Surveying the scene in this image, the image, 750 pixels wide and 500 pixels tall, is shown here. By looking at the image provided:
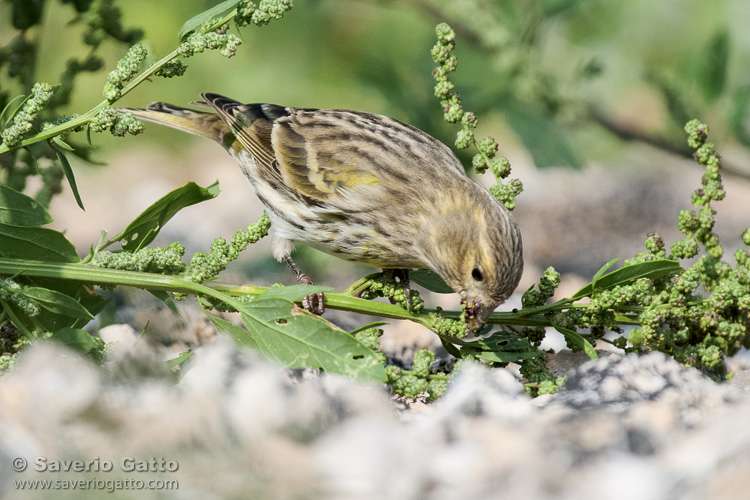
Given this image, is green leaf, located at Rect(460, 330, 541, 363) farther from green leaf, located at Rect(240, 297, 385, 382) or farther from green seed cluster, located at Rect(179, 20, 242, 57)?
green seed cluster, located at Rect(179, 20, 242, 57)

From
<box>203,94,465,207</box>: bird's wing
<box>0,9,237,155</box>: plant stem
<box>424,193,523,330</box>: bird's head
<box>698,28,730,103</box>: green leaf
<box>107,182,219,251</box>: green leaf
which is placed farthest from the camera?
<box>698,28,730,103</box>: green leaf

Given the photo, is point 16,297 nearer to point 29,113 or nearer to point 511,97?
point 29,113

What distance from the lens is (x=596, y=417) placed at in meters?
1.20

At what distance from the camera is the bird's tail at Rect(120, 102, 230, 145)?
9.82 ft

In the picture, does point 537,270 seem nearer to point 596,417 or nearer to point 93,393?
point 596,417

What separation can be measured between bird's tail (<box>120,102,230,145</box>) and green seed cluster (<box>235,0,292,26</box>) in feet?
4.40

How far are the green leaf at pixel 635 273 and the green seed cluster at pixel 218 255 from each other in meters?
0.69

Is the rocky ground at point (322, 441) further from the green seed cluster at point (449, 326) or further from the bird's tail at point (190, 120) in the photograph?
the bird's tail at point (190, 120)

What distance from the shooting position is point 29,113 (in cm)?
164

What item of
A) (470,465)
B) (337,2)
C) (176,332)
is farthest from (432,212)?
(337,2)

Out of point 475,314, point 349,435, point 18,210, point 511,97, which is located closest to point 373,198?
point 475,314

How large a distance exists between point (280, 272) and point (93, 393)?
202 centimetres

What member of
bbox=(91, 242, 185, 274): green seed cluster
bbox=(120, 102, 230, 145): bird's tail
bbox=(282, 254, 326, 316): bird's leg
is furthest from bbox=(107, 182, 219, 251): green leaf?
bbox=(120, 102, 230, 145): bird's tail

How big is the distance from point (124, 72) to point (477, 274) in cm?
96
